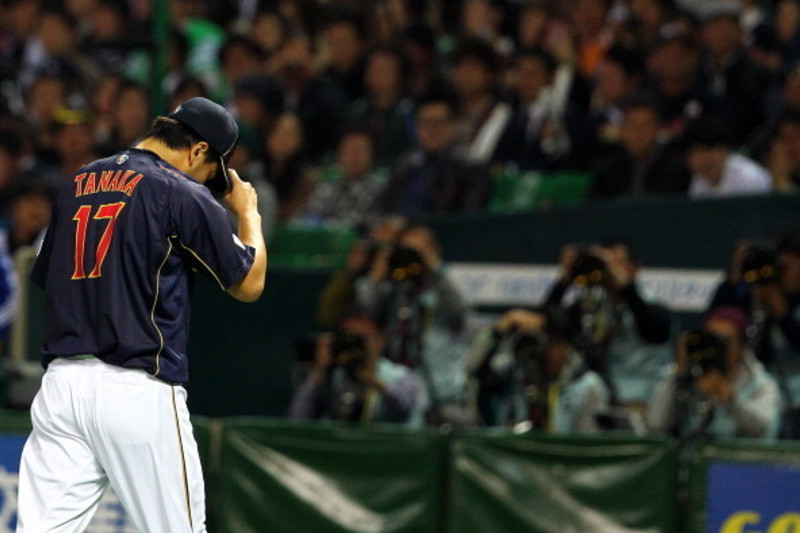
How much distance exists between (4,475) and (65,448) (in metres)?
2.73

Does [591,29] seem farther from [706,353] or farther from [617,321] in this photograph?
[706,353]

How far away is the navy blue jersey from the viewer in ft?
16.5

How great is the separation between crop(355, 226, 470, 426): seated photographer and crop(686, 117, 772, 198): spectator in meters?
1.53

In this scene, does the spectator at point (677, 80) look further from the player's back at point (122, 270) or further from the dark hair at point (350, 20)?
the player's back at point (122, 270)

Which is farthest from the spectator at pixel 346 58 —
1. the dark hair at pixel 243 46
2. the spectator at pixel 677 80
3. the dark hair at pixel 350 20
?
the spectator at pixel 677 80

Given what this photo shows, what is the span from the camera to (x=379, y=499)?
7758mm

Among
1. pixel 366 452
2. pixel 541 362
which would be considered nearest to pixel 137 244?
pixel 366 452

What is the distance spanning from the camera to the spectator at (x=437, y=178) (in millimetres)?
10266

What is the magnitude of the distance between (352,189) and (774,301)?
132 inches

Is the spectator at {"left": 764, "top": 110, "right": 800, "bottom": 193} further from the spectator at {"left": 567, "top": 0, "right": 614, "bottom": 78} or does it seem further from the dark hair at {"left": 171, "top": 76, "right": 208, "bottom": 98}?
the dark hair at {"left": 171, "top": 76, "right": 208, "bottom": 98}

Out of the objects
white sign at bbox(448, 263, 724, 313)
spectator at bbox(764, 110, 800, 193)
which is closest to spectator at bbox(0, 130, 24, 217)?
white sign at bbox(448, 263, 724, 313)

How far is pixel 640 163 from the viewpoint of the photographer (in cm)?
979

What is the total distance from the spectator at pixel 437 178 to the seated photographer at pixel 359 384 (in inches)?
66.1

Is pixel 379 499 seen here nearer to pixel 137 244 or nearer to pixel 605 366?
pixel 605 366
